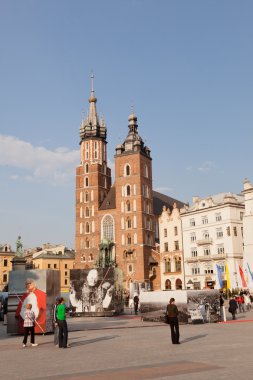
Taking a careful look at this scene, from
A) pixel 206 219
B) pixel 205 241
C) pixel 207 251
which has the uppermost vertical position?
pixel 206 219

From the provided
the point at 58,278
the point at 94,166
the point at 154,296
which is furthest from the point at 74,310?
the point at 94,166

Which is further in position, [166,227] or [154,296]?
[166,227]

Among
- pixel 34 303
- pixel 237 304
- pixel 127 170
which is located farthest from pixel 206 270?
pixel 34 303

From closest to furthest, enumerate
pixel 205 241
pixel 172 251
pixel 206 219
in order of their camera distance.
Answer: pixel 205 241, pixel 206 219, pixel 172 251

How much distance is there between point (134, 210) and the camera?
275ft

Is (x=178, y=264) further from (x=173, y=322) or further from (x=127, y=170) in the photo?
(x=173, y=322)

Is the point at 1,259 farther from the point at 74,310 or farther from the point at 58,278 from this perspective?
the point at 58,278

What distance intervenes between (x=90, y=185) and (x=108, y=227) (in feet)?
Answer: 33.8

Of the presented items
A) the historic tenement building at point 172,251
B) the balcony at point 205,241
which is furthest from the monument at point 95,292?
the historic tenement building at point 172,251

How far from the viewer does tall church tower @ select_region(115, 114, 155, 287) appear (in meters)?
80.6

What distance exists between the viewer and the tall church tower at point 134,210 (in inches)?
3174

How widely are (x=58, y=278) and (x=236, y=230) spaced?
44864 millimetres

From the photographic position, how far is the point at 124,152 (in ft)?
288

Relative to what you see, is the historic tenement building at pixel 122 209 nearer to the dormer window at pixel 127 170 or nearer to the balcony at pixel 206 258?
the dormer window at pixel 127 170
